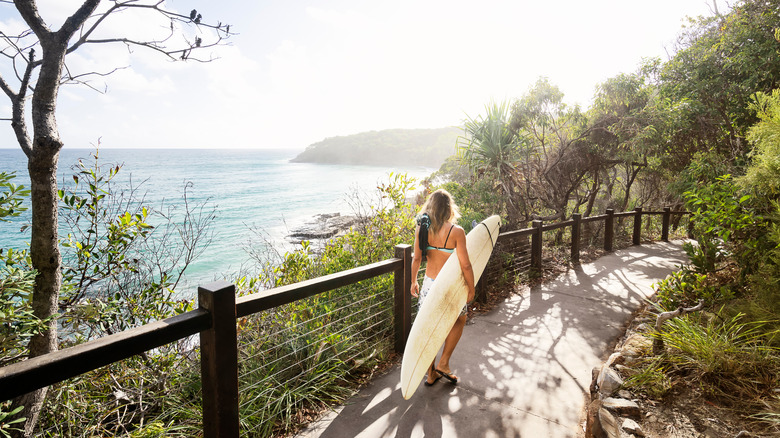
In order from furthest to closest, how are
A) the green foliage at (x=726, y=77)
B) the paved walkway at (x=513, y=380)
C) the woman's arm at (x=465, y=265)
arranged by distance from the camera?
the green foliage at (x=726, y=77), the woman's arm at (x=465, y=265), the paved walkway at (x=513, y=380)

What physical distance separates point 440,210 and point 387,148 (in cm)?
8016

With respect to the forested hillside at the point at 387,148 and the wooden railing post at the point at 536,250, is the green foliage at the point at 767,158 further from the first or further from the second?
the forested hillside at the point at 387,148

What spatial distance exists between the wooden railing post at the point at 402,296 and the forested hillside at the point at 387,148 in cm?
6116

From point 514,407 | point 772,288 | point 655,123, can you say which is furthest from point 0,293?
point 655,123

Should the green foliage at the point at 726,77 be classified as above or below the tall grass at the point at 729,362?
above

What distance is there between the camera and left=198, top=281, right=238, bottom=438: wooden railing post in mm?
1781

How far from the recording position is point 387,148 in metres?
81.4

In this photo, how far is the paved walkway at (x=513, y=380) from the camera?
2439 millimetres

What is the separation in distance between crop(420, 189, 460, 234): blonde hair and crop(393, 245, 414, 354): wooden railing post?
460mm

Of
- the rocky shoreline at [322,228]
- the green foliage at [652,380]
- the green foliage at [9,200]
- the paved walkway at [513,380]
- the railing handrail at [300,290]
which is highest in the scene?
the green foliage at [9,200]

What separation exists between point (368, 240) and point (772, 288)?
12.5 feet

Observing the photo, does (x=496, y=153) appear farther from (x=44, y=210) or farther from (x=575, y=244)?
(x=44, y=210)

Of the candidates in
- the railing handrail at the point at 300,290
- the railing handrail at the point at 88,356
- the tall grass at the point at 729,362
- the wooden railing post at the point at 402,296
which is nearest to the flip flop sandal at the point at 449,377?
the wooden railing post at the point at 402,296

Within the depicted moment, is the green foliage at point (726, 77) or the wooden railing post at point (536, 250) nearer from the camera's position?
the green foliage at point (726, 77)
